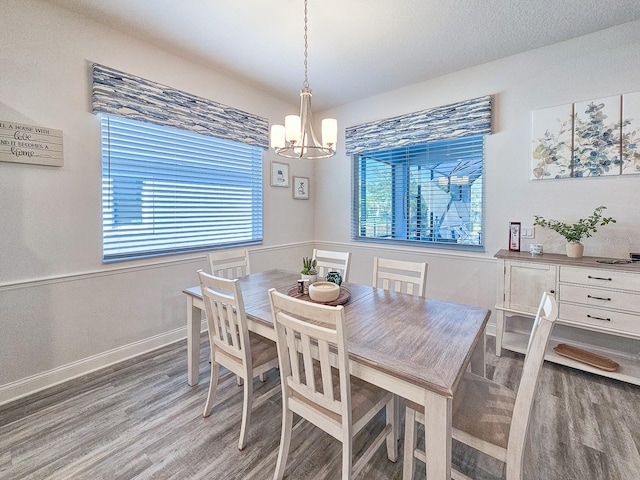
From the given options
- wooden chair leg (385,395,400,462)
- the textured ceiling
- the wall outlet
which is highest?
the textured ceiling

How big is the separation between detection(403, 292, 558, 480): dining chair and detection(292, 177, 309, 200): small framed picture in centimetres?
316

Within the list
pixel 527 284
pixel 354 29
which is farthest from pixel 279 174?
pixel 527 284

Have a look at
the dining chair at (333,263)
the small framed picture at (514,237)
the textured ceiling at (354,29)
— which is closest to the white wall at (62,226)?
the textured ceiling at (354,29)

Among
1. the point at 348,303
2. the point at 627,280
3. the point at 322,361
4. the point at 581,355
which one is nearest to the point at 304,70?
the point at 348,303

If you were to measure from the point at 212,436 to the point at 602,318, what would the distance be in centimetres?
283

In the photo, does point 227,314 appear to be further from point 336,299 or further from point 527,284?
point 527,284

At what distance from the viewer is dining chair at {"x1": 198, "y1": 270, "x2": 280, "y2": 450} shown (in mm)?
1617

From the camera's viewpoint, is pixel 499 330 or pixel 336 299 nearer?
pixel 336 299

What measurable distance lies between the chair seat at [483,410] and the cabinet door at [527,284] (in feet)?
4.66

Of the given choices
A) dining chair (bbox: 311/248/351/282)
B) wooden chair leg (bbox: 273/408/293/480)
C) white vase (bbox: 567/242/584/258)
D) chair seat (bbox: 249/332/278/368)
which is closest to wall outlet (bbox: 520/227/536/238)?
white vase (bbox: 567/242/584/258)

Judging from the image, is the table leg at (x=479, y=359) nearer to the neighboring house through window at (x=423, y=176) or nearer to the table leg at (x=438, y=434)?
the table leg at (x=438, y=434)

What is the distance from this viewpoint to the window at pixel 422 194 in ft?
10.5

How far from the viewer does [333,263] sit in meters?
2.70

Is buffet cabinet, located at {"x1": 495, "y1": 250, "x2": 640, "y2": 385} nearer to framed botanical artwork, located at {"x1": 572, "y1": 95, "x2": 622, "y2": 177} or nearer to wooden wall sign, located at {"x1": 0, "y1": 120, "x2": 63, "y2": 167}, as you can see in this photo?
framed botanical artwork, located at {"x1": 572, "y1": 95, "x2": 622, "y2": 177}
